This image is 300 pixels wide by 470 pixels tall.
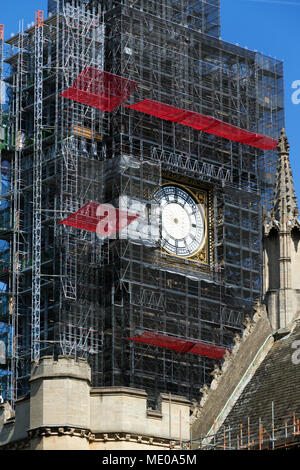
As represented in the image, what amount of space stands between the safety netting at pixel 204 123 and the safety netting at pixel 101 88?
704 millimetres

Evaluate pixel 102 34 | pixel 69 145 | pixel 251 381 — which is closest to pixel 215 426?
pixel 251 381

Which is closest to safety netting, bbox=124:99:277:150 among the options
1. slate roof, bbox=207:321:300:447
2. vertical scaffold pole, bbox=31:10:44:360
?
vertical scaffold pole, bbox=31:10:44:360

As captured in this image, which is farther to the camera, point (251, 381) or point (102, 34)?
point (102, 34)

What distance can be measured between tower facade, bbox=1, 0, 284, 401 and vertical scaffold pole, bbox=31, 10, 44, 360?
0.08 m

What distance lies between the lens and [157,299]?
7238 cm

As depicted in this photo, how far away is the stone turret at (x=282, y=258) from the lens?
189 ft

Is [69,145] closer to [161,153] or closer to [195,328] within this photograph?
[161,153]

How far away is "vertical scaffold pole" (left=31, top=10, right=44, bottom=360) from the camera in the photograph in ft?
235

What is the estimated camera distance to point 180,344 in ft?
234

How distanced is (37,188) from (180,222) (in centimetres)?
695

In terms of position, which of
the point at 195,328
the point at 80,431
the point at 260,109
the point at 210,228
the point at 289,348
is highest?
the point at 260,109

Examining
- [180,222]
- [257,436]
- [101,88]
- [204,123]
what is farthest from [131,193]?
[257,436]

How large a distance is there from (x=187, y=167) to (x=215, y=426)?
2350 centimetres

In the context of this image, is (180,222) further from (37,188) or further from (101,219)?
(37,188)
